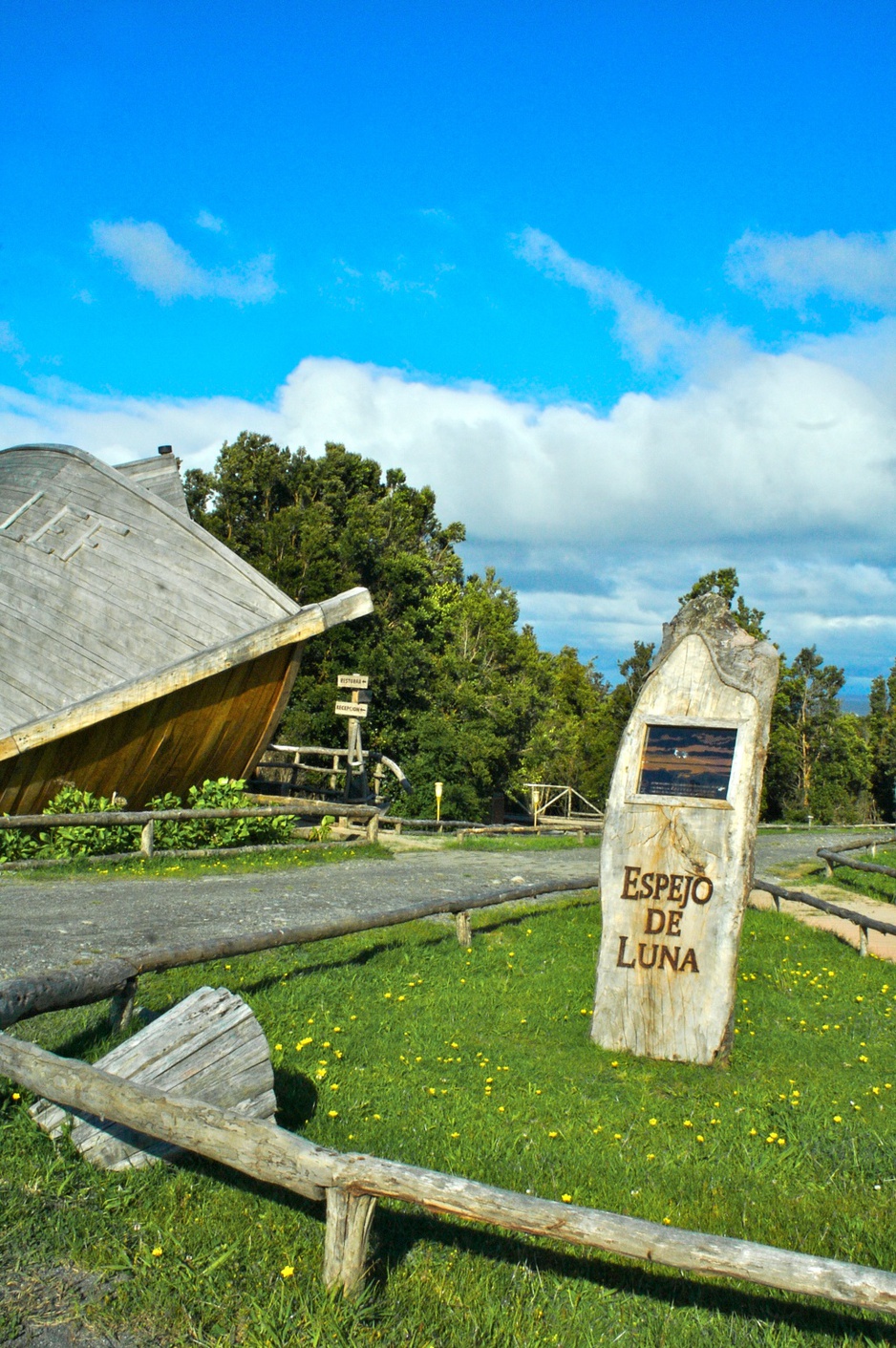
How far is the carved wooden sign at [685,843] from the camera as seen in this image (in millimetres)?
6172

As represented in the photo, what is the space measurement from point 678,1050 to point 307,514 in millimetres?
30173

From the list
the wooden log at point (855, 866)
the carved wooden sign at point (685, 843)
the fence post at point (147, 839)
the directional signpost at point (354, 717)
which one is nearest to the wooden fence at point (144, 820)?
the fence post at point (147, 839)

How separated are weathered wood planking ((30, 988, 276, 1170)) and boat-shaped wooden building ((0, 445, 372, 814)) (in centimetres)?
767

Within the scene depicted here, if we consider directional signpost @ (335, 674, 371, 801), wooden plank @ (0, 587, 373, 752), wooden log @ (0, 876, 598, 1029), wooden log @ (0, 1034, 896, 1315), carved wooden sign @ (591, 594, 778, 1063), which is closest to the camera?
wooden log @ (0, 1034, 896, 1315)

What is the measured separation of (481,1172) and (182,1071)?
1317mm

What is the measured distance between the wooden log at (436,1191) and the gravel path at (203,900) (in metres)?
3.30

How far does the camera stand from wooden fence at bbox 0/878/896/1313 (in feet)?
9.36

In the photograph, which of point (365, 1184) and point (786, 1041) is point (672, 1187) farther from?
point (786, 1041)

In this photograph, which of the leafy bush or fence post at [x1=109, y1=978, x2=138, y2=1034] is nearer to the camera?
fence post at [x1=109, y1=978, x2=138, y2=1034]

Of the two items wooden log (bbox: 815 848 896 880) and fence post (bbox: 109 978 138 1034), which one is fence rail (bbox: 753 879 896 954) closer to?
wooden log (bbox: 815 848 896 880)

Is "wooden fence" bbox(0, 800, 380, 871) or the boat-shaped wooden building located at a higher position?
the boat-shaped wooden building

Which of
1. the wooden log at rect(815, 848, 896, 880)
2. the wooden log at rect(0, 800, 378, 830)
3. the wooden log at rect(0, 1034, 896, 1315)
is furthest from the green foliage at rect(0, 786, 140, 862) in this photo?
the wooden log at rect(815, 848, 896, 880)

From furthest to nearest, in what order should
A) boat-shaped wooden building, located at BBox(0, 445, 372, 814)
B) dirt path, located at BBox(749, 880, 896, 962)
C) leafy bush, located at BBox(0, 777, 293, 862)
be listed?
boat-shaped wooden building, located at BBox(0, 445, 372, 814) < leafy bush, located at BBox(0, 777, 293, 862) < dirt path, located at BBox(749, 880, 896, 962)

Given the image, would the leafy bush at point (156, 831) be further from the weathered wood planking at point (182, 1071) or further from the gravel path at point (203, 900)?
the weathered wood planking at point (182, 1071)
